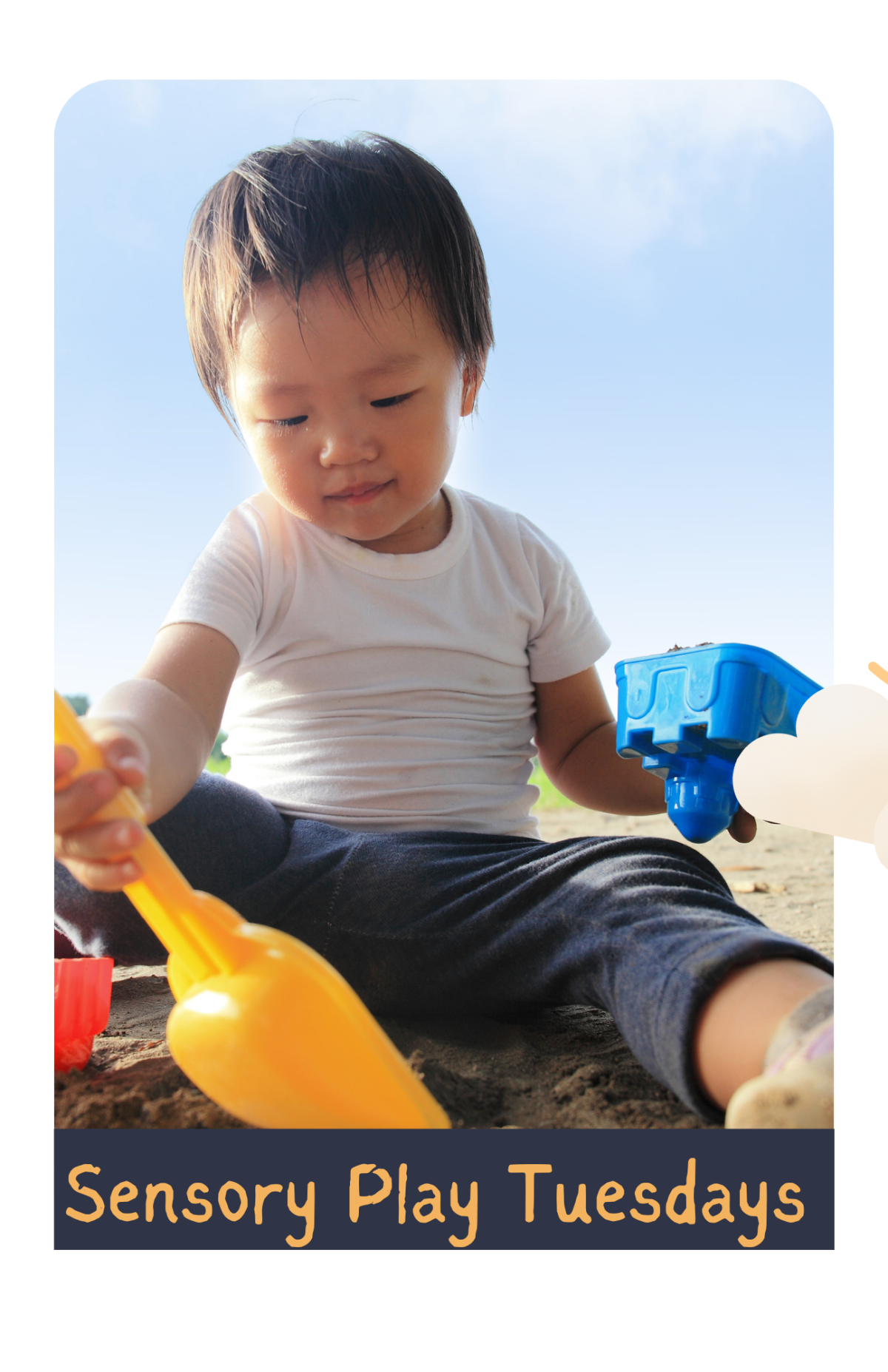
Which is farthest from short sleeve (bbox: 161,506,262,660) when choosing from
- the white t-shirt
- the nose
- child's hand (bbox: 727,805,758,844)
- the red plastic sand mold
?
child's hand (bbox: 727,805,758,844)

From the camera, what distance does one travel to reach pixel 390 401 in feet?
2.03

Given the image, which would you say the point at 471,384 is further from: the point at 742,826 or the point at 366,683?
the point at 742,826

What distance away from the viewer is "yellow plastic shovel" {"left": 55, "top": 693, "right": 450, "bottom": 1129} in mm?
412

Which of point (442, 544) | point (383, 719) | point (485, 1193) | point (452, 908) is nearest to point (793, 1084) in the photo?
point (485, 1193)

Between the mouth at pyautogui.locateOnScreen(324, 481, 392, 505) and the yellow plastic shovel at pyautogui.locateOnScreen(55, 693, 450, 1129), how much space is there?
276 mm

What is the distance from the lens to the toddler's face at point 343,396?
23.7 inches

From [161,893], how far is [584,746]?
44 centimetres

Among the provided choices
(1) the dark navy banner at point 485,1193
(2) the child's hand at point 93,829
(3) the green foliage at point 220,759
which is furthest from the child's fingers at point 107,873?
(3) the green foliage at point 220,759

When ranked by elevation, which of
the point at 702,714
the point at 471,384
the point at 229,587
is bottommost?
the point at 702,714

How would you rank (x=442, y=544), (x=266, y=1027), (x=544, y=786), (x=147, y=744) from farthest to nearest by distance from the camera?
1. (x=544, y=786)
2. (x=442, y=544)
3. (x=147, y=744)
4. (x=266, y=1027)
